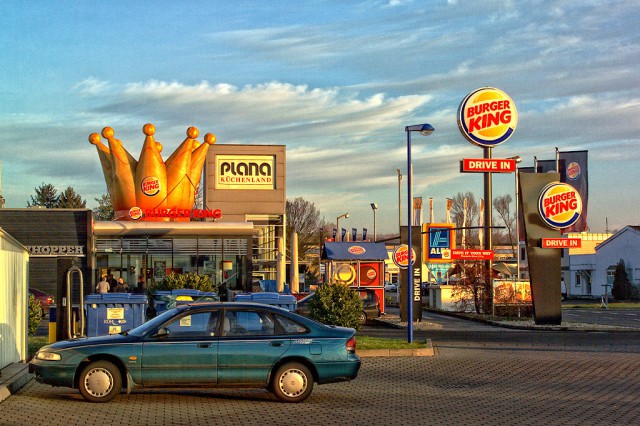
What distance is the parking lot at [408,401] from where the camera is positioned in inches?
480

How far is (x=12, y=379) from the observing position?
15.2 meters

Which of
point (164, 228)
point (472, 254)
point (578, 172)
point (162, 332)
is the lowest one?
point (162, 332)

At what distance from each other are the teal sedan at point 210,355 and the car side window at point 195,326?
15mm

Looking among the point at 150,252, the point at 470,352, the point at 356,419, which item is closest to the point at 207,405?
the point at 356,419

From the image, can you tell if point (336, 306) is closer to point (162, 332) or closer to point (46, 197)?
point (162, 332)

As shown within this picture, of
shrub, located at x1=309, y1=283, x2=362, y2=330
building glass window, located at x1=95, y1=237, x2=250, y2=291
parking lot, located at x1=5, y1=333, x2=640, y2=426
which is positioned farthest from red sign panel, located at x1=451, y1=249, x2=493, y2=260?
parking lot, located at x1=5, y1=333, x2=640, y2=426

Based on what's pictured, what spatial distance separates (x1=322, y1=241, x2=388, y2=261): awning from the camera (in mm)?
40312

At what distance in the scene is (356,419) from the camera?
1218 cm

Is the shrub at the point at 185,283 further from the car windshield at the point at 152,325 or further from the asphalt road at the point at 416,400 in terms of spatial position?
the car windshield at the point at 152,325

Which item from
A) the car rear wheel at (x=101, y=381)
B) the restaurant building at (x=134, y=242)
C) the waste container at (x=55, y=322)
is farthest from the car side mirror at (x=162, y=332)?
the restaurant building at (x=134, y=242)

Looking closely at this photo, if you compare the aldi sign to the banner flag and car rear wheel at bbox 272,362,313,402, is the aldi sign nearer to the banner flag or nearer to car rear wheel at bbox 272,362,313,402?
the banner flag

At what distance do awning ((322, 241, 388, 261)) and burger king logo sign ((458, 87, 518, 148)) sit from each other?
257 inches

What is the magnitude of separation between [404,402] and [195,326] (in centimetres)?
336

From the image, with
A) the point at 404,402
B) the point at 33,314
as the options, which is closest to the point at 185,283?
the point at 33,314
